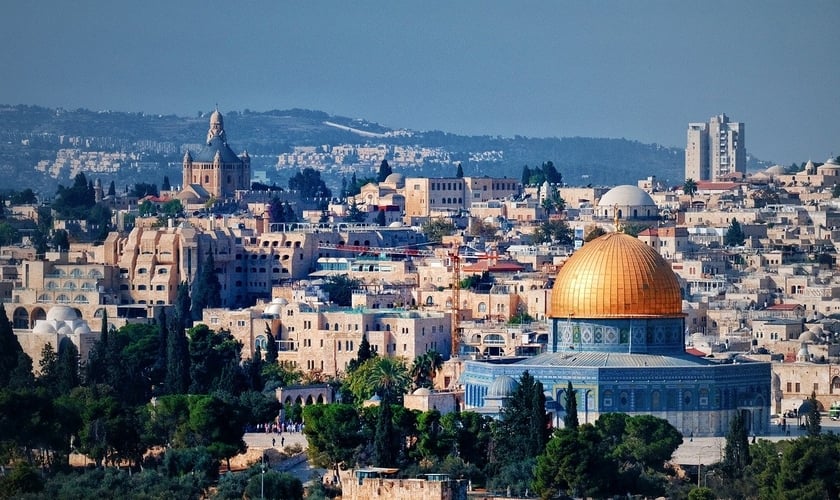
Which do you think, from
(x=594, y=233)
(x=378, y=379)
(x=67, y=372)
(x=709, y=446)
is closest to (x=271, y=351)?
(x=378, y=379)

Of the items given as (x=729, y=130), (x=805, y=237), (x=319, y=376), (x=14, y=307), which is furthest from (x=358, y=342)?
(x=729, y=130)

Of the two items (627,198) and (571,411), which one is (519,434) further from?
(627,198)

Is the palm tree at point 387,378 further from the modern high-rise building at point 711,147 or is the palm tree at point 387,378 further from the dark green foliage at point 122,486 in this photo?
the modern high-rise building at point 711,147

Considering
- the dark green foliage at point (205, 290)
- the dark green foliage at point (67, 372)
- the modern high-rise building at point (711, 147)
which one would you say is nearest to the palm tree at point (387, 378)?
the dark green foliage at point (67, 372)

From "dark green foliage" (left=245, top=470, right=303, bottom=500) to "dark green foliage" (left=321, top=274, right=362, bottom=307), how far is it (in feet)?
114

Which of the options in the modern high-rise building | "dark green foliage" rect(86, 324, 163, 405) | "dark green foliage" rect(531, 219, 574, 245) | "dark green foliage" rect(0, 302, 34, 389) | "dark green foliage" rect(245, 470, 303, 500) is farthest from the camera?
the modern high-rise building

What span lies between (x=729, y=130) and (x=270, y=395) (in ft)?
337

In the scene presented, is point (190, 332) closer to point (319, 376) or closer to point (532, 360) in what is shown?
point (319, 376)

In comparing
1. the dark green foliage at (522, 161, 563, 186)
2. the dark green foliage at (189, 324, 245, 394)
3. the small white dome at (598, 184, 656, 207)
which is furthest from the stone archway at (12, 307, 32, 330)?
the dark green foliage at (522, 161, 563, 186)

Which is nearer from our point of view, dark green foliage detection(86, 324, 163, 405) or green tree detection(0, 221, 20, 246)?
dark green foliage detection(86, 324, 163, 405)

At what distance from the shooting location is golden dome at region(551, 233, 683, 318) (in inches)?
2603

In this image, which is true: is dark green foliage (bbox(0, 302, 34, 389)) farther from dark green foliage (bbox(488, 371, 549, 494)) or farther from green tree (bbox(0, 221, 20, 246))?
green tree (bbox(0, 221, 20, 246))

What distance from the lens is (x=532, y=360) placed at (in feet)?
221

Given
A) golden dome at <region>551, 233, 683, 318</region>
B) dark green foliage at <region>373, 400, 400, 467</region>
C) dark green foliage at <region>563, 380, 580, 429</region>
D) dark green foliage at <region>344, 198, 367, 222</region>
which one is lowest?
dark green foliage at <region>373, 400, 400, 467</region>
